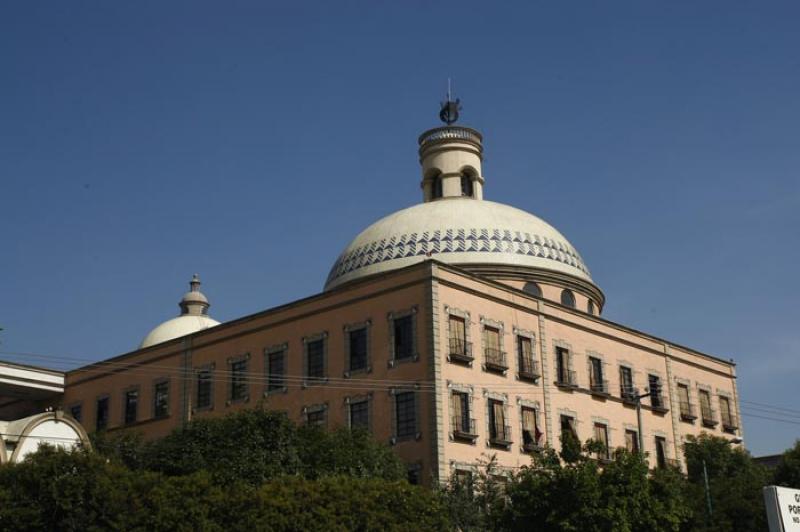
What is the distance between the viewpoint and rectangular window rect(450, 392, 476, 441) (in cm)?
4353

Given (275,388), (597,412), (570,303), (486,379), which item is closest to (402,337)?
(486,379)

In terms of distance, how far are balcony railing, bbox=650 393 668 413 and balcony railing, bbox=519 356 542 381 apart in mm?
8371

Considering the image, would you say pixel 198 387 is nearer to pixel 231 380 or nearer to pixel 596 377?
pixel 231 380

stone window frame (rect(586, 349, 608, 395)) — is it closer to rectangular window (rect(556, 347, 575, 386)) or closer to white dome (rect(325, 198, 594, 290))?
rectangular window (rect(556, 347, 575, 386))

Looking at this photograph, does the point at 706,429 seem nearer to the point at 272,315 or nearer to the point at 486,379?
the point at 486,379

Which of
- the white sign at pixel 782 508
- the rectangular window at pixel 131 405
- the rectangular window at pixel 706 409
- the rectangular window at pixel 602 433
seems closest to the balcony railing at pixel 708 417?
the rectangular window at pixel 706 409

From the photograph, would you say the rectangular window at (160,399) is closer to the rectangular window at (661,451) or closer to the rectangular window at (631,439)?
the rectangular window at (631,439)

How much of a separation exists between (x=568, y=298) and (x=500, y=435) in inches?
512

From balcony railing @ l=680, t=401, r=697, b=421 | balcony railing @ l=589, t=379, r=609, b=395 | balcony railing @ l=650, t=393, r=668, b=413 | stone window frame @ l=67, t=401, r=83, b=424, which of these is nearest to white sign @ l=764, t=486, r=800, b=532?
balcony railing @ l=589, t=379, r=609, b=395

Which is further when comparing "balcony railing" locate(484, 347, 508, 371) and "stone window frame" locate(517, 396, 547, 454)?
"stone window frame" locate(517, 396, 547, 454)

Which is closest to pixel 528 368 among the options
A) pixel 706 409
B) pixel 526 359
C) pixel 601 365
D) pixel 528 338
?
pixel 526 359

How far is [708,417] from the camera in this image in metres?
Result: 57.9

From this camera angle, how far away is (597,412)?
50781 mm

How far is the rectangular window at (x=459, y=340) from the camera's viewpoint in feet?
147
